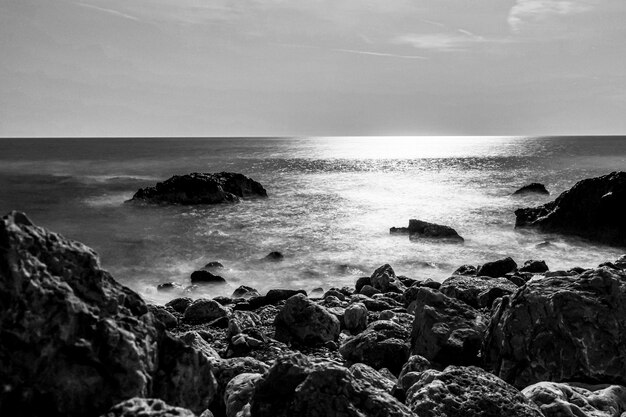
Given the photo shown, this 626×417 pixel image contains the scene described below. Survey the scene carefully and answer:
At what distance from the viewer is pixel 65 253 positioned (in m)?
3.66

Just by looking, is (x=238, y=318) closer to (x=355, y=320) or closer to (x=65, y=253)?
(x=355, y=320)

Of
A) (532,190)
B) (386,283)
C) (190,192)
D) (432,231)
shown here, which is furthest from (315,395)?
(532,190)

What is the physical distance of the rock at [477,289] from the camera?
41.1 feet

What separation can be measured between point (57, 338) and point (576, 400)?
5.35 metres

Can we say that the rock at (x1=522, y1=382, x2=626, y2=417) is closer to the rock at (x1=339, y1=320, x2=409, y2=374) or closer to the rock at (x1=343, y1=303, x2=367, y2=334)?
the rock at (x1=339, y1=320, x2=409, y2=374)

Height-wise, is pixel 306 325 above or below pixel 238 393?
below

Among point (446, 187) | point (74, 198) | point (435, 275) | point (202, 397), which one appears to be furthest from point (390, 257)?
point (446, 187)

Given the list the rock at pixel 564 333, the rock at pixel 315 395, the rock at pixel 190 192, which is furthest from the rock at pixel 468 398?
the rock at pixel 190 192

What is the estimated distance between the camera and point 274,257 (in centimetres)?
2556

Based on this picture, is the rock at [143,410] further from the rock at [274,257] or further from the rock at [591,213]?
the rock at [591,213]

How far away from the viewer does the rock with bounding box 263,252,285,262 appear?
25.4 meters

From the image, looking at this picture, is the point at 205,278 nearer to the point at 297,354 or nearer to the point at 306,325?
the point at 306,325

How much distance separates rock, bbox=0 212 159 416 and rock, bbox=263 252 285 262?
21767mm

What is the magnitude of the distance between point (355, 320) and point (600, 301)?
526cm
